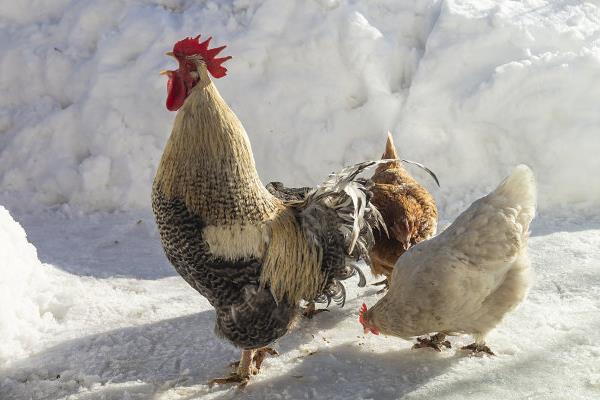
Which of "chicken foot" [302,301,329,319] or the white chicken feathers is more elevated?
the white chicken feathers

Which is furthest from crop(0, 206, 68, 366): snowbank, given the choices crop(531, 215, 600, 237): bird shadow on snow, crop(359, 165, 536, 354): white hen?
crop(531, 215, 600, 237): bird shadow on snow

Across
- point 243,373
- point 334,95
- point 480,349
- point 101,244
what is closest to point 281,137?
point 334,95

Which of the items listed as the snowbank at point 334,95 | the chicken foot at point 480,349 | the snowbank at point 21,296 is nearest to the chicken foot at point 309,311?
the chicken foot at point 480,349

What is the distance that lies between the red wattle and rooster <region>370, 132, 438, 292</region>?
1.62 m

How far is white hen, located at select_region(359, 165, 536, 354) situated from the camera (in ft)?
11.3

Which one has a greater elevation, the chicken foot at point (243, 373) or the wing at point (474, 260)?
the wing at point (474, 260)

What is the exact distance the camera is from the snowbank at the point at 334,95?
5879 millimetres

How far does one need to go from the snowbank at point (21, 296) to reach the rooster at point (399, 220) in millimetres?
2429

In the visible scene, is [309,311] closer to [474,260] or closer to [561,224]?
[474,260]

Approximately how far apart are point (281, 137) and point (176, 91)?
10.0 feet

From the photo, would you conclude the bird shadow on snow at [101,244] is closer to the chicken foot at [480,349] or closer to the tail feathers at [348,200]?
the tail feathers at [348,200]

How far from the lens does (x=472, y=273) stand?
3434 mm

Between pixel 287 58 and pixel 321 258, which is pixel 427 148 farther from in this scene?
pixel 321 258

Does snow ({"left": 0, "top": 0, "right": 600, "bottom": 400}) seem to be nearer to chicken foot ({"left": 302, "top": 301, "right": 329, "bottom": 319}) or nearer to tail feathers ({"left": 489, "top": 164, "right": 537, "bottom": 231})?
chicken foot ({"left": 302, "top": 301, "right": 329, "bottom": 319})
